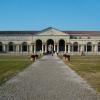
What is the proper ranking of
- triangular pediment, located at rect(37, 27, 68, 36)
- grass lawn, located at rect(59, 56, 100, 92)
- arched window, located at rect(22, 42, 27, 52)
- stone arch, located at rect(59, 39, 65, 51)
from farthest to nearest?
1. stone arch, located at rect(59, 39, 65, 51)
2. arched window, located at rect(22, 42, 27, 52)
3. triangular pediment, located at rect(37, 27, 68, 36)
4. grass lawn, located at rect(59, 56, 100, 92)

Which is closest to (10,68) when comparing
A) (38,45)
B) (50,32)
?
(50,32)

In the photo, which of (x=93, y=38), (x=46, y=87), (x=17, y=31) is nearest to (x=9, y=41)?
(x=17, y=31)

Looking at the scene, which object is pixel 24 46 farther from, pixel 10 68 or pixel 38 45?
pixel 10 68

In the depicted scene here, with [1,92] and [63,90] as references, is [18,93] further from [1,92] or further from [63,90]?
[63,90]

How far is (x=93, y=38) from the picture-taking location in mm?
123125

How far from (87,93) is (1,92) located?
119 inches

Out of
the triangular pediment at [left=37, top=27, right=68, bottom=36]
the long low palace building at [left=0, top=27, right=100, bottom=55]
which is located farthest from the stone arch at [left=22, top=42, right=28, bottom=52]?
the triangular pediment at [left=37, top=27, right=68, bottom=36]

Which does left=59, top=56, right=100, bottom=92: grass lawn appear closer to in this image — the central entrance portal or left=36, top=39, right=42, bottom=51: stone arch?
left=36, top=39, right=42, bottom=51: stone arch

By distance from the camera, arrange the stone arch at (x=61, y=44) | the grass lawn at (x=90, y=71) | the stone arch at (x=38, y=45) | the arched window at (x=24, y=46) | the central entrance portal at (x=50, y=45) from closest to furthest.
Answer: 1. the grass lawn at (x=90, y=71)
2. the arched window at (x=24, y=46)
3. the stone arch at (x=61, y=44)
4. the stone arch at (x=38, y=45)
5. the central entrance portal at (x=50, y=45)

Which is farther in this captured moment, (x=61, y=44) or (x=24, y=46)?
(x=61, y=44)

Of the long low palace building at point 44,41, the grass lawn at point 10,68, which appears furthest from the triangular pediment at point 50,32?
the grass lawn at point 10,68

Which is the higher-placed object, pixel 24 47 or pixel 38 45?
pixel 38 45

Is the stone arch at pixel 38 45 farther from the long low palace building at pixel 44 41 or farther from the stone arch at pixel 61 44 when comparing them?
the stone arch at pixel 61 44

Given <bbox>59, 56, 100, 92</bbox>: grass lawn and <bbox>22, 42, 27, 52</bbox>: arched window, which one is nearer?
<bbox>59, 56, 100, 92</bbox>: grass lawn
